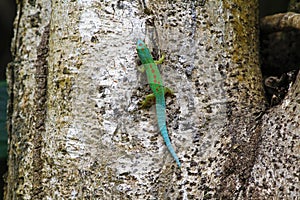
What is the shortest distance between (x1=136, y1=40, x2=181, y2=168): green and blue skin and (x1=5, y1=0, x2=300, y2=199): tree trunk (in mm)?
24

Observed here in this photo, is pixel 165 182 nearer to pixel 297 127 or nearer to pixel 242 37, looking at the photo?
pixel 297 127

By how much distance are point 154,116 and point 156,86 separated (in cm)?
9

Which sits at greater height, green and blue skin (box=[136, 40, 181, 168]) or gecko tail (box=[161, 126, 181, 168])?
green and blue skin (box=[136, 40, 181, 168])

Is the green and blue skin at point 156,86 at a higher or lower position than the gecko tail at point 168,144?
higher

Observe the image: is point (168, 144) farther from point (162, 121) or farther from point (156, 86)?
point (156, 86)

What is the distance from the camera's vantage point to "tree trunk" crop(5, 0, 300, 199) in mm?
1366

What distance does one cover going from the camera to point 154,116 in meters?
1.38

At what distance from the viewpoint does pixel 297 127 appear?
52.9 inches

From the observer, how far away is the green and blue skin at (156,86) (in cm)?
136

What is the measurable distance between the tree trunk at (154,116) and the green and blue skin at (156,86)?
2 cm

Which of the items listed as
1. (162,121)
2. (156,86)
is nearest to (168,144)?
(162,121)

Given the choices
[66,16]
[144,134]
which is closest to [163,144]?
[144,134]

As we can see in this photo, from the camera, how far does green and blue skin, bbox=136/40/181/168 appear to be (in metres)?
1.36

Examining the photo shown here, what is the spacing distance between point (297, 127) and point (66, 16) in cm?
81
